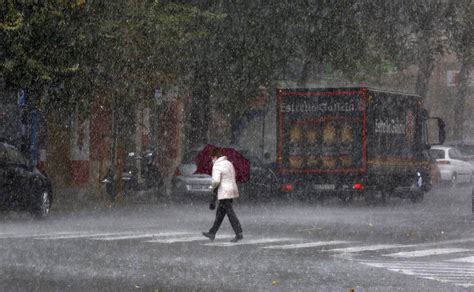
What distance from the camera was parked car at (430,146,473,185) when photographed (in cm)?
4975

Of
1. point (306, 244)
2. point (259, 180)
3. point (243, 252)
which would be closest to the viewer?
point (243, 252)

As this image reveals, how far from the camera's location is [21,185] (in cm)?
2612

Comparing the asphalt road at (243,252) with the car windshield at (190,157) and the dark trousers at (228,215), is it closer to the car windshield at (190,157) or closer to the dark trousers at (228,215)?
the dark trousers at (228,215)

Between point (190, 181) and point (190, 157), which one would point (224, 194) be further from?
point (190, 157)

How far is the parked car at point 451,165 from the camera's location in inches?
1959

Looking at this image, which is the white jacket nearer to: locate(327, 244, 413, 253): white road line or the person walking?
the person walking

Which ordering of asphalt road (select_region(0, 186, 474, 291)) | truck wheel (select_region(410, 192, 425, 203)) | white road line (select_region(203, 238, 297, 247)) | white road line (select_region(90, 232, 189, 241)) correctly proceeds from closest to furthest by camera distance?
1. asphalt road (select_region(0, 186, 474, 291))
2. white road line (select_region(203, 238, 297, 247))
3. white road line (select_region(90, 232, 189, 241))
4. truck wheel (select_region(410, 192, 425, 203))

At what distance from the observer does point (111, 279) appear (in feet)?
47.6

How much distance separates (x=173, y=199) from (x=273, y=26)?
6208 mm

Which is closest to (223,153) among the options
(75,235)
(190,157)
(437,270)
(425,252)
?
(75,235)

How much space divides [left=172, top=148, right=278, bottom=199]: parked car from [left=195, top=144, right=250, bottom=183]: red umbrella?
619mm

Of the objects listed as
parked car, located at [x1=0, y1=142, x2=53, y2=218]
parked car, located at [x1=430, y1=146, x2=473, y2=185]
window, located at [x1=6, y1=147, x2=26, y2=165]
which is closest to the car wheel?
parked car, located at [x1=0, y1=142, x2=53, y2=218]

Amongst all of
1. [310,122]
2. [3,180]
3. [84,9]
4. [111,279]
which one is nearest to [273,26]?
[310,122]

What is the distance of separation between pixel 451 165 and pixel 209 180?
18.8 metres
